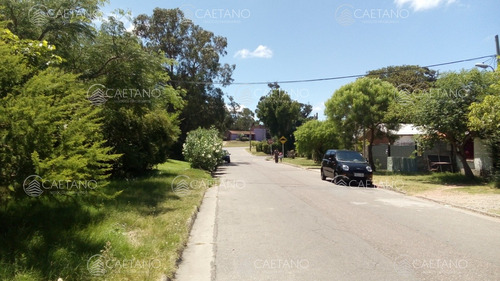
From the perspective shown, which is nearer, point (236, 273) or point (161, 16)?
point (236, 273)

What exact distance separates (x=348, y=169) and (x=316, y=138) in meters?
17.8

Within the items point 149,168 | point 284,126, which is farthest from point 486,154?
point 284,126

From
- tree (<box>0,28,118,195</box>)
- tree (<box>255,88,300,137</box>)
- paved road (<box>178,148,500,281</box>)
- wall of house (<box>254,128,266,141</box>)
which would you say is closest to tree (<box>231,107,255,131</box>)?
wall of house (<box>254,128,266,141</box>)

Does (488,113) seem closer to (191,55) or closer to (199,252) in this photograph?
(199,252)

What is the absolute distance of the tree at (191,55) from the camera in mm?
41062

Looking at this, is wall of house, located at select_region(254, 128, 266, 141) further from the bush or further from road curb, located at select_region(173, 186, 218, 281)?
road curb, located at select_region(173, 186, 218, 281)

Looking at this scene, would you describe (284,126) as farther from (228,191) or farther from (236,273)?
(236,273)

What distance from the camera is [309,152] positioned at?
35.7 m

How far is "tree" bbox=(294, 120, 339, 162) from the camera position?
33.7 metres

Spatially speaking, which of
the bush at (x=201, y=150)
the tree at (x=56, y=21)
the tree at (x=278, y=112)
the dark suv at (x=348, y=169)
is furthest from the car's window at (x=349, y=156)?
the tree at (x=278, y=112)

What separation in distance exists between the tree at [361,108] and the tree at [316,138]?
7177mm

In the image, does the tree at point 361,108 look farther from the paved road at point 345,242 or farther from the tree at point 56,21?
the tree at point 56,21

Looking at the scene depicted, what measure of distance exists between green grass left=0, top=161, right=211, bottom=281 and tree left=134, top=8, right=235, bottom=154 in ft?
111

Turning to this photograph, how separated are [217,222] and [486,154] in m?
15.2
